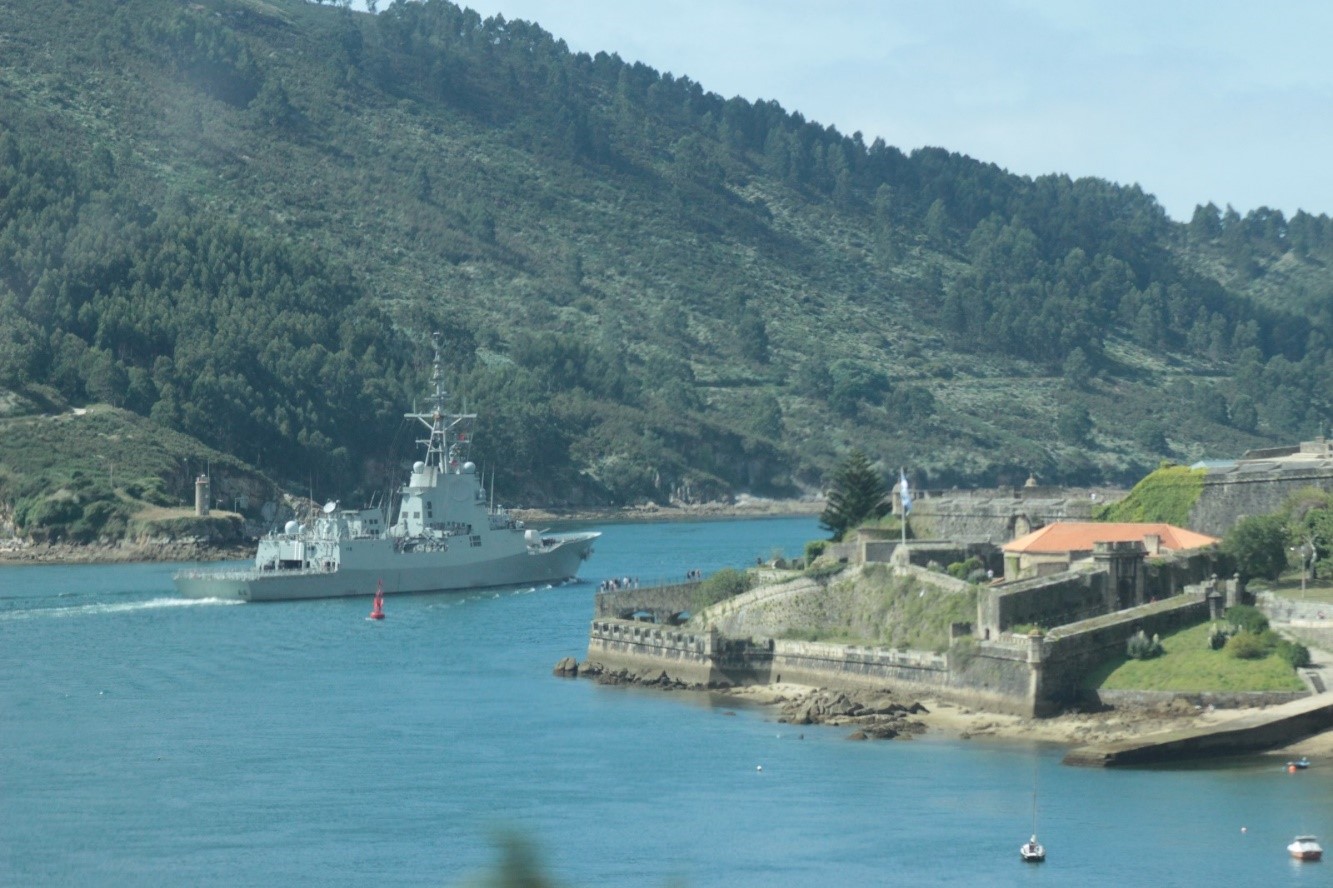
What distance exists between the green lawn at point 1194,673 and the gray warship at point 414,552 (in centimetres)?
5450

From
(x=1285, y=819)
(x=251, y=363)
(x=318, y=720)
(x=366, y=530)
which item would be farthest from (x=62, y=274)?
(x=1285, y=819)

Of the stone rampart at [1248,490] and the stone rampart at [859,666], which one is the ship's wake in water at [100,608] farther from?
the stone rampart at [1248,490]

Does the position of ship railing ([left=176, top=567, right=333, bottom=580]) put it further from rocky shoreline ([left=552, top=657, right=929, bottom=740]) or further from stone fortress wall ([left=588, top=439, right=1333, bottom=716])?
rocky shoreline ([left=552, top=657, right=929, bottom=740])

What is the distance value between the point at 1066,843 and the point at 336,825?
14.2 meters

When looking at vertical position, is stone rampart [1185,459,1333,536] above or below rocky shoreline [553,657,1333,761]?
above

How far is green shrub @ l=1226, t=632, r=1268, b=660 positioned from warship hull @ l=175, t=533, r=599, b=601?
57.6 metres

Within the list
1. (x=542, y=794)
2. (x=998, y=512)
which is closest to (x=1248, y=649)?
(x=542, y=794)

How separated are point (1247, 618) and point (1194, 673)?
9.67 ft

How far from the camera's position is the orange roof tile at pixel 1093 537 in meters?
65.2

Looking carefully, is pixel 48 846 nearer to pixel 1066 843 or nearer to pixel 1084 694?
pixel 1066 843

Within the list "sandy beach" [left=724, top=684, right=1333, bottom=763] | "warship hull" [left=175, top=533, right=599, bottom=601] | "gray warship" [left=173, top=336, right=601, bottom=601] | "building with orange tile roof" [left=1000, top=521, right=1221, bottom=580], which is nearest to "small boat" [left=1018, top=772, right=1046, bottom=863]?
"sandy beach" [left=724, top=684, right=1333, bottom=763]

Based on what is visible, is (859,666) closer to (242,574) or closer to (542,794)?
(542,794)

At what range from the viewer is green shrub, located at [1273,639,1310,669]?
53500 mm

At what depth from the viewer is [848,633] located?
63.4 metres
